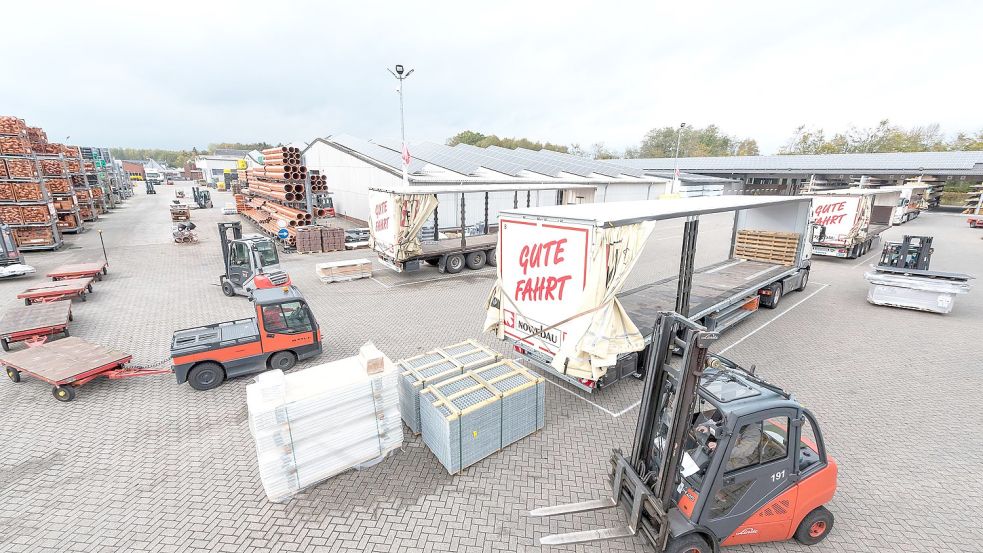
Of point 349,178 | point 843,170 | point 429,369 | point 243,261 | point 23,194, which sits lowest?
point 429,369

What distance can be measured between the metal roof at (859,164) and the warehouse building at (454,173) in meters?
11.3

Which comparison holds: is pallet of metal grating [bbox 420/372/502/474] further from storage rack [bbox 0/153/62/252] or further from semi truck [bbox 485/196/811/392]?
storage rack [bbox 0/153/62/252]

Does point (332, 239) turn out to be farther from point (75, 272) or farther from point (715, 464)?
point (715, 464)

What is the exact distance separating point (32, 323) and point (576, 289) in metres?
12.6

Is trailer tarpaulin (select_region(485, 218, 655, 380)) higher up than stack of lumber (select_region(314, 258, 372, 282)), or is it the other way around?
trailer tarpaulin (select_region(485, 218, 655, 380))

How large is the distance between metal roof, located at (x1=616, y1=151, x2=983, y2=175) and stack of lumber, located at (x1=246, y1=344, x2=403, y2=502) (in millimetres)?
56322

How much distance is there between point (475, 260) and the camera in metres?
17.6

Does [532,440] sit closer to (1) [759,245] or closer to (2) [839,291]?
(1) [759,245]

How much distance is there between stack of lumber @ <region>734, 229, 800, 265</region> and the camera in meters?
13.6

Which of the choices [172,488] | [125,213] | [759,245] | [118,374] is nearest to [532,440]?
[172,488]

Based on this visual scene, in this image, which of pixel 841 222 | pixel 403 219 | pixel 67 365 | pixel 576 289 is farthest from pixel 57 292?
pixel 841 222

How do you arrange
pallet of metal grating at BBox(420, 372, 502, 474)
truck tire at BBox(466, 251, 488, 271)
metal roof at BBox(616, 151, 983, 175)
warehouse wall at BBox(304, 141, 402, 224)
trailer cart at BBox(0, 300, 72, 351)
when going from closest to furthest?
pallet of metal grating at BBox(420, 372, 502, 474) < trailer cart at BBox(0, 300, 72, 351) < truck tire at BBox(466, 251, 488, 271) < warehouse wall at BBox(304, 141, 402, 224) < metal roof at BBox(616, 151, 983, 175)

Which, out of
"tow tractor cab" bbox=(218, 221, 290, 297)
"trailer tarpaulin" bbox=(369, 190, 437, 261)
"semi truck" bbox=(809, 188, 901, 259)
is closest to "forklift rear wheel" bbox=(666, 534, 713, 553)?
"trailer tarpaulin" bbox=(369, 190, 437, 261)

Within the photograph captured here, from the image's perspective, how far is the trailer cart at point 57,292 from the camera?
39.1 ft
